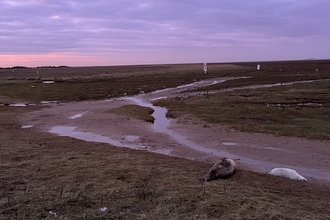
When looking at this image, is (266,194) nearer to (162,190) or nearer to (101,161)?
(162,190)

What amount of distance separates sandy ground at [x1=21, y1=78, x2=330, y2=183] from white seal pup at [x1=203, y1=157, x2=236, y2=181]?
140 cm

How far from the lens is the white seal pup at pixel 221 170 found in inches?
342

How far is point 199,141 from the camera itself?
14.3 metres

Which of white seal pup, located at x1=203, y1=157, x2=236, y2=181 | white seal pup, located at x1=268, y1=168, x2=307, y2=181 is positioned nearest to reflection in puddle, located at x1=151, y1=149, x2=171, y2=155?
white seal pup, located at x1=203, y1=157, x2=236, y2=181

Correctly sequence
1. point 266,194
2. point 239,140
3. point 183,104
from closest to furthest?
point 266,194 → point 239,140 → point 183,104

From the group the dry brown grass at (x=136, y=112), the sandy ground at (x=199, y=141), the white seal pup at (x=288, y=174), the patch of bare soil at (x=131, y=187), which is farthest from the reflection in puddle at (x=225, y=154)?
the white seal pup at (x=288, y=174)

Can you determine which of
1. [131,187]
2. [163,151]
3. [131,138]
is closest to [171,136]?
[131,138]

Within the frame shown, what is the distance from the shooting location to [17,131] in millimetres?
16359

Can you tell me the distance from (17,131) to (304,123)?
14.3 m

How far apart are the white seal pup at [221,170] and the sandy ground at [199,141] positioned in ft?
4.59

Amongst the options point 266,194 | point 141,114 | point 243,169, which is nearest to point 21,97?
point 141,114

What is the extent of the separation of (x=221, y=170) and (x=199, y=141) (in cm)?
537

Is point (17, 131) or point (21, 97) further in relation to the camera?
point (21, 97)

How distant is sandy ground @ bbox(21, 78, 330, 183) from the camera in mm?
11078
